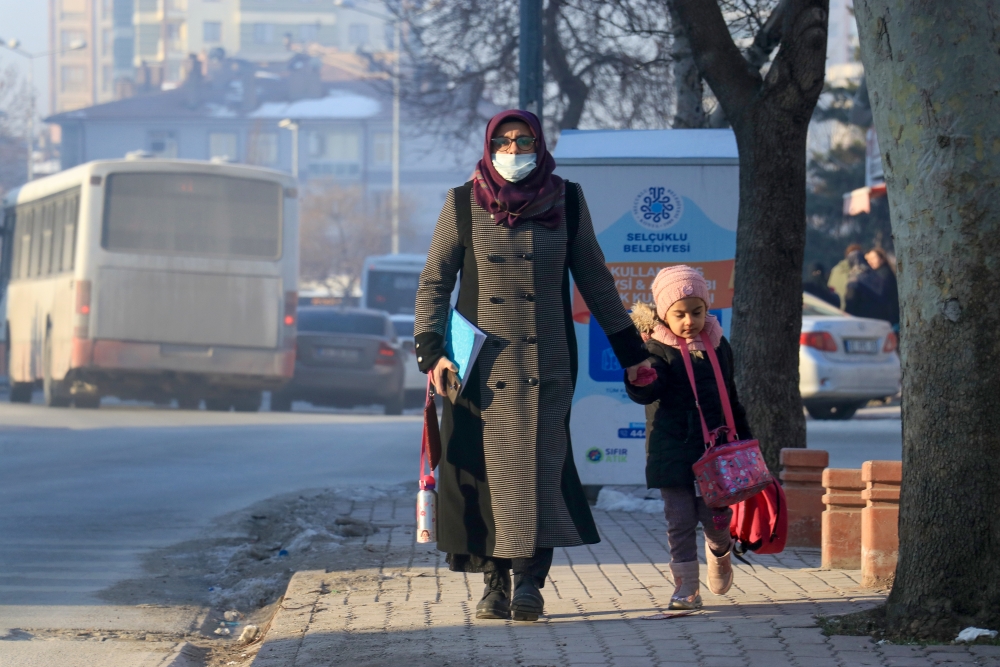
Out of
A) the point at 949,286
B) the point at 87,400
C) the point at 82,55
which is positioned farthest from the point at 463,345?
the point at 82,55

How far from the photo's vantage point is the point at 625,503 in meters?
9.60

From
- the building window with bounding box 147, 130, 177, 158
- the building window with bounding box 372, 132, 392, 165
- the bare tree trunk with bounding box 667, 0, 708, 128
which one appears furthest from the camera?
the building window with bounding box 147, 130, 177, 158

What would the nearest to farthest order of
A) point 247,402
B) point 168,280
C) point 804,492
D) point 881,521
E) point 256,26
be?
point 881,521, point 804,492, point 168,280, point 247,402, point 256,26

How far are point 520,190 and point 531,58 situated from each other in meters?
7.69

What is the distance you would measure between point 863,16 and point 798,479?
10.2 ft

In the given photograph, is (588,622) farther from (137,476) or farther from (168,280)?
(168,280)

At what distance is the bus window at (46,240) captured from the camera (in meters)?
22.3

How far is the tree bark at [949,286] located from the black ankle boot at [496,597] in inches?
56.1

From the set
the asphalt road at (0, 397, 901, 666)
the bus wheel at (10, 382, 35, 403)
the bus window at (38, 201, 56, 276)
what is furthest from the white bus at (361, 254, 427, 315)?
the asphalt road at (0, 397, 901, 666)

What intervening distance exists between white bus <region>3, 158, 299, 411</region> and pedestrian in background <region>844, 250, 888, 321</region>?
25.1 feet

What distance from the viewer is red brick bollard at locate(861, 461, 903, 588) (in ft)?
19.6

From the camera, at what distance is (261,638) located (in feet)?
19.5

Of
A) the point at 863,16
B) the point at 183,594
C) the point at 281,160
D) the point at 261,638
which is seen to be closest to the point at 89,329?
the point at 183,594

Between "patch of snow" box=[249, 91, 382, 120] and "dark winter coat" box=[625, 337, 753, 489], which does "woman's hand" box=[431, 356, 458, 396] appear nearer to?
"dark winter coat" box=[625, 337, 753, 489]
